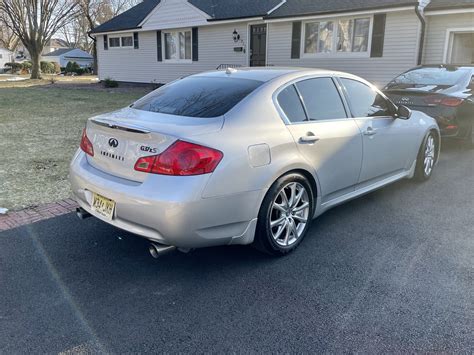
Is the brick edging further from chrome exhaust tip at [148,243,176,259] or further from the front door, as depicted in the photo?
the front door

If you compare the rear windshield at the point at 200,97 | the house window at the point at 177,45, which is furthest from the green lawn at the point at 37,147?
the house window at the point at 177,45

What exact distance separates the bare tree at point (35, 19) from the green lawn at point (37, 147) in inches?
718

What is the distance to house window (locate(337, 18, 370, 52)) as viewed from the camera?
47.4ft

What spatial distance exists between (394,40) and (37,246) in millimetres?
13138

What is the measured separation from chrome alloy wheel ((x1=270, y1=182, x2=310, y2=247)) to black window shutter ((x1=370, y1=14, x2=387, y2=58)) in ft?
38.9

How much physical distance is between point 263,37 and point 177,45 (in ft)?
17.2

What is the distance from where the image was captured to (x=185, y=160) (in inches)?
113

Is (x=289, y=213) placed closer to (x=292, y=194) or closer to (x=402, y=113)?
(x=292, y=194)

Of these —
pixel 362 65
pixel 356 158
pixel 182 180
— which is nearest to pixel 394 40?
pixel 362 65

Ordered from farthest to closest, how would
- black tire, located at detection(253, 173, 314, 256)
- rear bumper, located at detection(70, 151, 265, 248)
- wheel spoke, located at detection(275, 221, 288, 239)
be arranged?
wheel spoke, located at detection(275, 221, 288, 239)
black tire, located at detection(253, 173, 314, 256)
rear bumper, located at detection(70, 151, 265, 248)

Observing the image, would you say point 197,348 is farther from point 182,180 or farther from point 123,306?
point 182,180

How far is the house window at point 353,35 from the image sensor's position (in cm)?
1446

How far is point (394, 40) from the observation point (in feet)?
44.9

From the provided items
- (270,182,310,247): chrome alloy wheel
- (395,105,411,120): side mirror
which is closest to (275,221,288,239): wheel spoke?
A: (270,182,310,247): chrome alloy wheel
